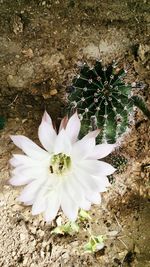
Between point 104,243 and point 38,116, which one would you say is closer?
point 104,243

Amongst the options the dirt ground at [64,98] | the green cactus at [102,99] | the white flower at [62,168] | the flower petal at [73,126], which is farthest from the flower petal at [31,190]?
the dirt ground at [64,98]

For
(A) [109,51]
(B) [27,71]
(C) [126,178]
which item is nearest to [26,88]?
(B) [27,71]

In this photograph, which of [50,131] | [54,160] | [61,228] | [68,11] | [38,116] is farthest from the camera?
[68,11]

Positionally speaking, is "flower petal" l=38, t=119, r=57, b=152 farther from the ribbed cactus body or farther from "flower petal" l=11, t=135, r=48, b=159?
the ribbed cactus body

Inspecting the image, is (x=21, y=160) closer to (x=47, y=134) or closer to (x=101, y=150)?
(x=47, y=134)

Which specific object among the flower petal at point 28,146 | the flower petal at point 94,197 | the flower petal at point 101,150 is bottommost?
the flower petal at point 94,197

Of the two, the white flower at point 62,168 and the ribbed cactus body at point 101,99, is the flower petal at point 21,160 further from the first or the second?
the ribbed cactus body at point 101,99

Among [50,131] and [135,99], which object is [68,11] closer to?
[135,99]

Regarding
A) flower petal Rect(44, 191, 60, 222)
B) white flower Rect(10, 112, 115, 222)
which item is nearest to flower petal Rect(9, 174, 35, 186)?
white flower Rect(10, 112, 115, 222)
